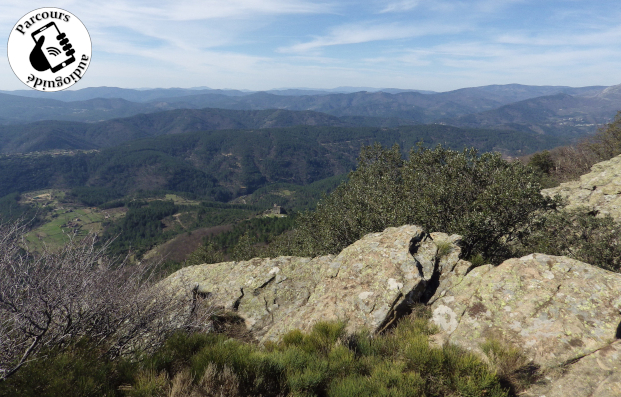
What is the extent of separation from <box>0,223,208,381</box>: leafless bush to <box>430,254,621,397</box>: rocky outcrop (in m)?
9.56

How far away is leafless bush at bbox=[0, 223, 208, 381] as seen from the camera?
639 cm

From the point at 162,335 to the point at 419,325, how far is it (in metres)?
8.46

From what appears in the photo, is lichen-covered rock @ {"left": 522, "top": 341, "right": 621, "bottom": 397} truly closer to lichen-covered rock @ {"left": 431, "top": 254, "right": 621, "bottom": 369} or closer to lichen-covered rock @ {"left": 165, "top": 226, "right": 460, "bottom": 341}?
lichen-covered rock @ {"left": 431, "top": 254, "right": 621, "bottom": 369}

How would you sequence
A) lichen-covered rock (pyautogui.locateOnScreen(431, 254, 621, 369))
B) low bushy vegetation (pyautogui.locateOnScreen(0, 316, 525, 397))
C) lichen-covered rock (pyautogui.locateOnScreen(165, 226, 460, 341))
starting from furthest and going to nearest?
lichen-covered rock (pyautogui.locateOnScreen(165, 226, 460, 341)) < lichen-covered rock (pyautogui.locateOnScreen(431, 254, 621, 369)) < low bushy vegetation (pyautogui.locateOnScreen(0, 316, 525, 397))

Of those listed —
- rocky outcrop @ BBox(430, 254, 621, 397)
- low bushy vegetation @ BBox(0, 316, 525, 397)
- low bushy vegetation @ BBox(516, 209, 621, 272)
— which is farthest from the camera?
low bushy vegetation @ BBox(516, 209, 621, 272)

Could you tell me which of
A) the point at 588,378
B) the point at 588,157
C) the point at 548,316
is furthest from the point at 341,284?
the point at 588,157

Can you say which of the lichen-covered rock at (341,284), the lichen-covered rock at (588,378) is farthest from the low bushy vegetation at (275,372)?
the lichen-covered rock at (341,284)

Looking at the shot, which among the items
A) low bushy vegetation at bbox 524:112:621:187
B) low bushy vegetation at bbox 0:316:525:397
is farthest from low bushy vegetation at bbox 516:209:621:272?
low bushy vegetation at bbox 524:112:621:187

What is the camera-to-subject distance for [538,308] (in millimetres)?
8867

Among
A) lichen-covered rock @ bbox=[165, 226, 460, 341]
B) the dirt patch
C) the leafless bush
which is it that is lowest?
the dirt patch

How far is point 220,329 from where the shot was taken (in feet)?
41.8

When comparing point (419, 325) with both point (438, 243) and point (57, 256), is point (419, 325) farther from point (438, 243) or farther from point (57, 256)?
point (57, 256)

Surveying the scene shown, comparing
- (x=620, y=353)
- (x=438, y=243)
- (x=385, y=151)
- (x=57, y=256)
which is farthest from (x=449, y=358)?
(x=385, y=151)

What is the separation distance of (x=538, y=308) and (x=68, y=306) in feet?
44.0
